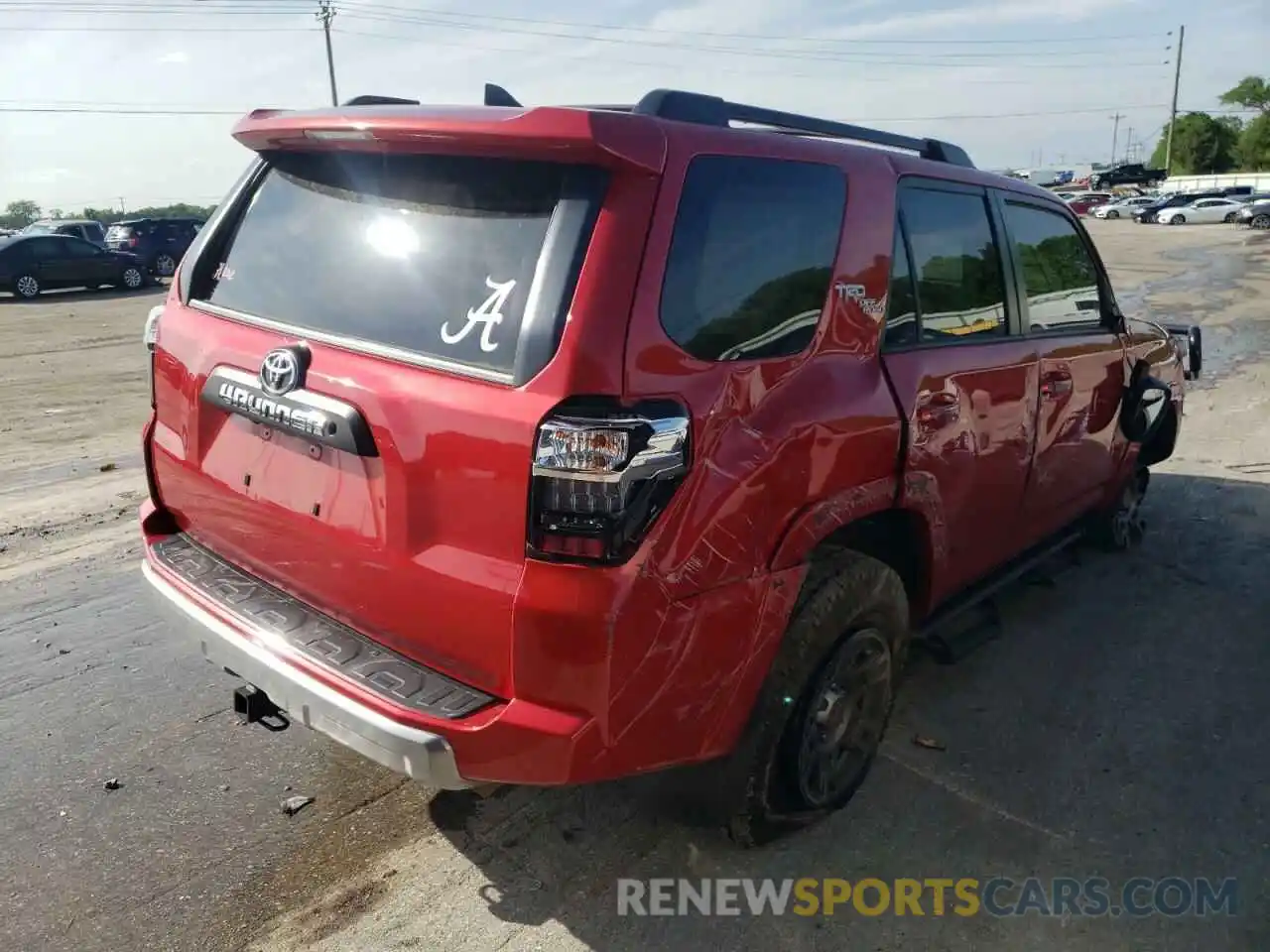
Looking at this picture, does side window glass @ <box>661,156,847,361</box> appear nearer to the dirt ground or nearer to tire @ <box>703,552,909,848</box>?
tire @ <box>703,552,909,848</box>

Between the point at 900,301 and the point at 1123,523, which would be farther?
the point at 1123,523

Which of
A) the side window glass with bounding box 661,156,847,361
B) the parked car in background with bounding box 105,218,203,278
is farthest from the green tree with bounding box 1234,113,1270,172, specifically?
the side window glass with bounding box 661,156,847,361

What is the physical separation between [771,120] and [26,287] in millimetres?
22265

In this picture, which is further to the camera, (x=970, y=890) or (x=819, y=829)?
(x=819, y=829)

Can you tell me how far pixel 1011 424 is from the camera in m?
3.70

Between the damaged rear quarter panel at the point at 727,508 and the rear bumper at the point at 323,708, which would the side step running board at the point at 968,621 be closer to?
the damaged rear quarter panel at the point at 727,508

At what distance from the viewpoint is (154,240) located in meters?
24.7

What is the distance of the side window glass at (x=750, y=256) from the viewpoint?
2355mm

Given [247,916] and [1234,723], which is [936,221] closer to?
[1234,723]

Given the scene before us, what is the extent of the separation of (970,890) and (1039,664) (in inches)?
64.5

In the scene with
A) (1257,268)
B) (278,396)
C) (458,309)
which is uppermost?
(458,309)

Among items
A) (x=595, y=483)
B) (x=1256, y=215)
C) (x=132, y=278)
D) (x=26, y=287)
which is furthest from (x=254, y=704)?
(x=1256, y=215)

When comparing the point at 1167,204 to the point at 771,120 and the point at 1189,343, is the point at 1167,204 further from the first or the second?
the point at 771,120

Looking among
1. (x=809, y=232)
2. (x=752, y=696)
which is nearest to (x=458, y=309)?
(x=809, y=232)
